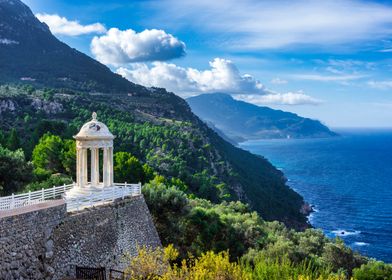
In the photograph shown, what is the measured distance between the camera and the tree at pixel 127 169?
39594mm

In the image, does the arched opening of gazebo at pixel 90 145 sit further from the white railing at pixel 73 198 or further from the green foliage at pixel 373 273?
the green foliage at pixel 373 273

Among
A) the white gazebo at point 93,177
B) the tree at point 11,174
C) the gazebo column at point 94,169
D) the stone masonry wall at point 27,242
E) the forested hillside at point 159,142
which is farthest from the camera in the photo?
the forested hillside at point 159,142

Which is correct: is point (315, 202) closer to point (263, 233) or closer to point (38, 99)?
point (38, 99)

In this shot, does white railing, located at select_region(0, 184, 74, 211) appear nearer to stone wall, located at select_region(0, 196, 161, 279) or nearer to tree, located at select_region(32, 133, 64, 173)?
stone wall, located at select_region(0, 196, 161, 279)

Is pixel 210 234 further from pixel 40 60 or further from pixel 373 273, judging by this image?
pixel 40 60

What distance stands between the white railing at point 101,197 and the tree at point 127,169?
1320 cm

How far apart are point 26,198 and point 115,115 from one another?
233 feet

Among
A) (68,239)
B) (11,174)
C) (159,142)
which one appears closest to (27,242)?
(68,239)

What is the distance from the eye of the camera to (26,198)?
20047 millimetres

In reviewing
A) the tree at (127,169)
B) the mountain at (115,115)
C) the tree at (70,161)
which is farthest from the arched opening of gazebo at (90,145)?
the mountain at (115,115)

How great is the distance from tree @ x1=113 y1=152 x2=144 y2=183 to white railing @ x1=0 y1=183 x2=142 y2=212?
43.3ft

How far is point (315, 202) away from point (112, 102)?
52.0m

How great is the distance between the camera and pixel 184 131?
98250 millimetres

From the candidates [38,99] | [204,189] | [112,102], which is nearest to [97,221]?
[204,189]
